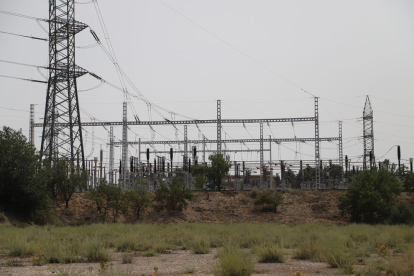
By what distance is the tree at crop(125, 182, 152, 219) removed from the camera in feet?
122

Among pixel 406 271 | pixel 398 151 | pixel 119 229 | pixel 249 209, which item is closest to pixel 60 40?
pixel 119 229

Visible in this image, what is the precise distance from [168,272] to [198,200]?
30.3 m

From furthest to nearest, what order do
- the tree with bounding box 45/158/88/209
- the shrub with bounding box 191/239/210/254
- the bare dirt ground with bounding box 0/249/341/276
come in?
1. the tree with bounding box 45/158/88/209
2. the shrub with bounding box 191/239/210/254
3. the bare dirt ground with bounding box 0/249/341/276

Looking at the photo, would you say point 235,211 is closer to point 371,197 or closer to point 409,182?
point 371,197

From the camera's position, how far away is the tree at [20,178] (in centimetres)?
3133

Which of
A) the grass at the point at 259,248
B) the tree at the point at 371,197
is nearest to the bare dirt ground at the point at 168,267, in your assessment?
the grass at the point at 259,248

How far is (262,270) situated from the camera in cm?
1180

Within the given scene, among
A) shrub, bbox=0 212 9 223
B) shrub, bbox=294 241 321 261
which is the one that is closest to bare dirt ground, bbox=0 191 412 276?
shrub, bbox=0 212 9 223

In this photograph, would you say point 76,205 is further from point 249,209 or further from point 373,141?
point 373,141

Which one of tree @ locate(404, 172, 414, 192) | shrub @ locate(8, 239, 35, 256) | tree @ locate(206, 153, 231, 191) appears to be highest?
tree @ locate(206, 153, 231, 191)

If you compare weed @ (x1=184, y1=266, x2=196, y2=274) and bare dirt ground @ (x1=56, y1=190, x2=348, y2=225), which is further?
bare dirt ground @ (x1=56, y1=190, x2=348, y2=225)

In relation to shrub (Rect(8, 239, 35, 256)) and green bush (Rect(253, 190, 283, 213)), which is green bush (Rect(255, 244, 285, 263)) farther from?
green bush (Rect(253, 190, 283, 213))

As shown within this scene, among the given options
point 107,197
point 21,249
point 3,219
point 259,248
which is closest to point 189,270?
→ point 259,248

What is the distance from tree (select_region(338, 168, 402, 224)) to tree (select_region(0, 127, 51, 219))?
2499cm
